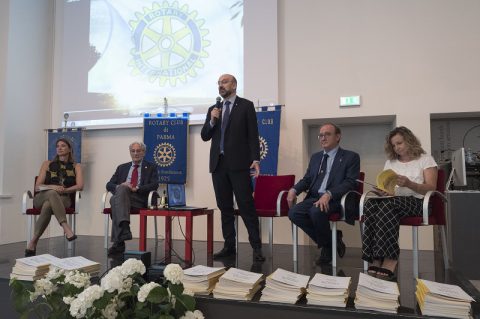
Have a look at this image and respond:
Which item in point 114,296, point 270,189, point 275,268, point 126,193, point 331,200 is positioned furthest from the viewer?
point 270,189

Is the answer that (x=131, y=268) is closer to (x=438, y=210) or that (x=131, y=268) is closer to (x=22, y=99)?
(x=438, y=210)

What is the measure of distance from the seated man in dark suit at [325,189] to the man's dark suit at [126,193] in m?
1.42

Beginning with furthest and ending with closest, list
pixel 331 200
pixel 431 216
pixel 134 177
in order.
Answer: pixel 134 177
pixel 331 200
pixel 431 216

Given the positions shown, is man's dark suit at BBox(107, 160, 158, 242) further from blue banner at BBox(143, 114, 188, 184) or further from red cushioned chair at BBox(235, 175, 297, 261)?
red cushioned chair at BBox(235, 175, 297, 261)

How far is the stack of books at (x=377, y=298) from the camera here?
1641 millimetres

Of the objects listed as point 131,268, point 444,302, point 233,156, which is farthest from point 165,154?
point 444,302

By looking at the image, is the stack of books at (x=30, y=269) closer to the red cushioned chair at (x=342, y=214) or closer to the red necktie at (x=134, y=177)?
the red necktie at (x=134, y=177)

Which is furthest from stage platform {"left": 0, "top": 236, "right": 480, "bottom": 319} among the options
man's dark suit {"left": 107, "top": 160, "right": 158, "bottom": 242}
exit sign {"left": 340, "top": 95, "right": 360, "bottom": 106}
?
exit sign {"left": 340, "top": 95, "right": 360, "bottom": 106}

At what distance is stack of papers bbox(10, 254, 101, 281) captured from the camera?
82.0 inches

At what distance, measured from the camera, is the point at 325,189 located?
3.11 meters

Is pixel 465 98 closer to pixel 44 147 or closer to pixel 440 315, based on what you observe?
pixel 440 315

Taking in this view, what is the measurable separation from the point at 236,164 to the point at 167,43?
8.45 ft

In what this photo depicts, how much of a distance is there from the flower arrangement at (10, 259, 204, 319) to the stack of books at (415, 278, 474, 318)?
37.3 inches

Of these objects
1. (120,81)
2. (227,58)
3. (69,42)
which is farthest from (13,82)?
(227,58)
